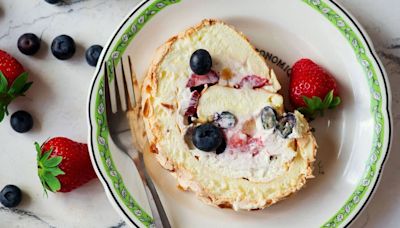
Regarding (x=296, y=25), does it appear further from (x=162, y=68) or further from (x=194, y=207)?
(x=194, y=207)

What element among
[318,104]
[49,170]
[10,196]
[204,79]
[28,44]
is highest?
[318,104]

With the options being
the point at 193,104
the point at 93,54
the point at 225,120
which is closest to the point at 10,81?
the point at 93,54

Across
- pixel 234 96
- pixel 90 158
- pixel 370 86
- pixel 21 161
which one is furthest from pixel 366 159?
pixel 21 161

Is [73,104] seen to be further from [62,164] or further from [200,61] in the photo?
[200,61]

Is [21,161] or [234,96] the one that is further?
[21,161]

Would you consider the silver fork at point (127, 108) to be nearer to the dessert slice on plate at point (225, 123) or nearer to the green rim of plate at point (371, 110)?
the dessert slice on plate at point (225, 123)

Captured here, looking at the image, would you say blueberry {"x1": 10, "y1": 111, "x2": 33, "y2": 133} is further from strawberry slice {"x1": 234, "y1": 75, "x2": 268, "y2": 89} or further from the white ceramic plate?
strawberry slice {"x1": 234, "y1": 75, "x2": 268, "y2": 89}
